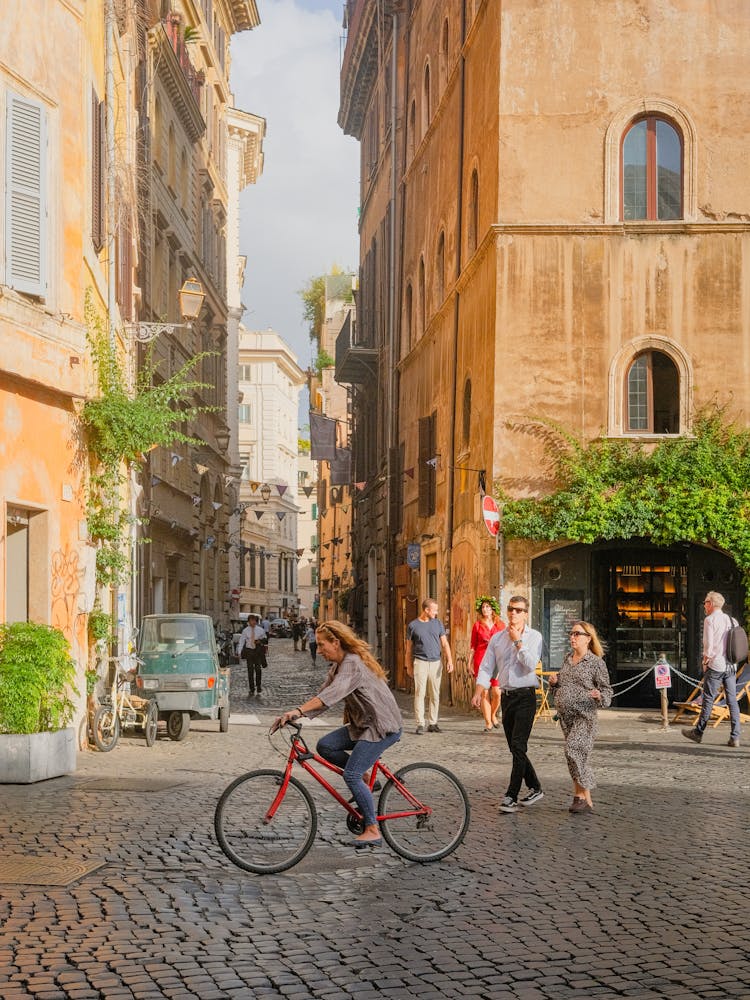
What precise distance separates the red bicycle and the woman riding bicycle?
0.35ft

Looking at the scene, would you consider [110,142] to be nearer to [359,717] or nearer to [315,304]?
[359,717]

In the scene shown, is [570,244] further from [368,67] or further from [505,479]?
[368,67]

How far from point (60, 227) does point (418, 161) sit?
60.3ft

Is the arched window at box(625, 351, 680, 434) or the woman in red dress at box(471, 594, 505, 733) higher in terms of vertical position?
the arched window at box(625, 351, 680, 434)

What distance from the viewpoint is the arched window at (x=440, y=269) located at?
29.7 m

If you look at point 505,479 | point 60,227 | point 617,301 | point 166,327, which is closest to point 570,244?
point 617,301

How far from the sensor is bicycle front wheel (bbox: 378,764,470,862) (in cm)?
955

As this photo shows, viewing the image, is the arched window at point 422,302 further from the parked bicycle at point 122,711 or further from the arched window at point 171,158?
the parked bicycle at point 122,711

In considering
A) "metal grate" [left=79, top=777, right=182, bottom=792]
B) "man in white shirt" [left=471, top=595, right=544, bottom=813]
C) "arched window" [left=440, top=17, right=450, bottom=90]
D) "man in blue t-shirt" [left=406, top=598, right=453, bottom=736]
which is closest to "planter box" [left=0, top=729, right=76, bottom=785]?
"metal grate" [left=79, top=777, right=182, bottom=792]

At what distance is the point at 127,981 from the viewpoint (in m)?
6.36

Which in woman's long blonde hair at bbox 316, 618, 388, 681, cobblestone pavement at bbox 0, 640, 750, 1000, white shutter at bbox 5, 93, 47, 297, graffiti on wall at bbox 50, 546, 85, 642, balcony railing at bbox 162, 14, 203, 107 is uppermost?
balcony railing at bbox 162, 14, 203, 107

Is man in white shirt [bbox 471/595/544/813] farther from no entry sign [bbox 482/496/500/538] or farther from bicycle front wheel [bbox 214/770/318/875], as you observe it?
no entry sign [bbox 482/496/500/538]

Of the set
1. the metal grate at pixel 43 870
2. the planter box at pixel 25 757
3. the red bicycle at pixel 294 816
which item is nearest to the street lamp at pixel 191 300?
the planter box at pixel 25 757

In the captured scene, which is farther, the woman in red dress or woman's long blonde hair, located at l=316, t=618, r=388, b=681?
the woman in red dress
